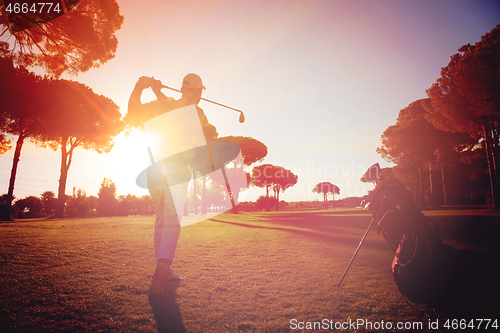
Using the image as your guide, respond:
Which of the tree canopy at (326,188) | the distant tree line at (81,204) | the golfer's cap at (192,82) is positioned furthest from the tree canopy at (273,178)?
the golfer's cap at (192,82)

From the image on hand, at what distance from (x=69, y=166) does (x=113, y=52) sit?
13029 millimetres

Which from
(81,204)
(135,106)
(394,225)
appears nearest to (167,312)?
(394,225)

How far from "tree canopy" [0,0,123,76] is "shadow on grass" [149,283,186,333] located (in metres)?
14.9

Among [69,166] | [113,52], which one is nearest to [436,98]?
[113,52]

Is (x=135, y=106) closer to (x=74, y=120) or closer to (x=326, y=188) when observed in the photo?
(x=74, y=120)

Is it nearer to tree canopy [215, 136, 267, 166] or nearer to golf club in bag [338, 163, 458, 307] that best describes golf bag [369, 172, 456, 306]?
golf club in bag [338, 163, 458, 307]

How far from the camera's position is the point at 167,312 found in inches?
77.2

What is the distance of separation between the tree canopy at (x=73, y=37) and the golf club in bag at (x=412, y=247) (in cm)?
1566

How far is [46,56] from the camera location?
12.0m

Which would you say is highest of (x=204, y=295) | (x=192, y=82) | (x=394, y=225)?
(x=192, y=82)

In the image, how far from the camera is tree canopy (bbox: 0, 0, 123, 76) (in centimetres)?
1096

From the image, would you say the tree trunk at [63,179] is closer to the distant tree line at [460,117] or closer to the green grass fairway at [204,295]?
the green grass fairway at [204,295]

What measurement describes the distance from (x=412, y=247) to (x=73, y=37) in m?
16.6

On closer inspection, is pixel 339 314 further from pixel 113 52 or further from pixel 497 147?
pixel 497 147
